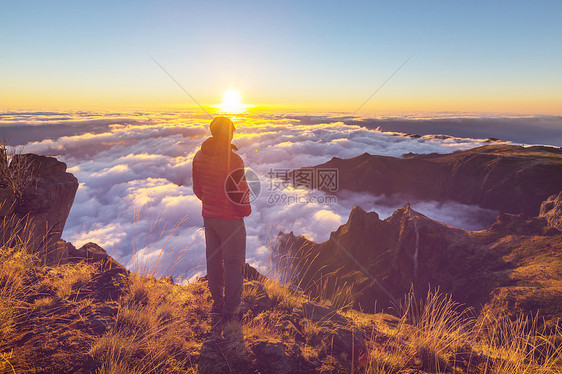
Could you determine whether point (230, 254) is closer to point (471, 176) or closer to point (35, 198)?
point (35, 198)

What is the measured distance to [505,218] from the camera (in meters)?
25.4

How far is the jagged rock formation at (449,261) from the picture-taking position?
1780 cm

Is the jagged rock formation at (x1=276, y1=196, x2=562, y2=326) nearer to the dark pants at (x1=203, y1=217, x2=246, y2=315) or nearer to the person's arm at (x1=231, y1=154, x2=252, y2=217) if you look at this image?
the dark pants at (x1=203, y1=217, x2=246, y2=315)

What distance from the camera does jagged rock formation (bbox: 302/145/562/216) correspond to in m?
94.2

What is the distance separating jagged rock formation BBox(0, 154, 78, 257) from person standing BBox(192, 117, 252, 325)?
3.95 meters

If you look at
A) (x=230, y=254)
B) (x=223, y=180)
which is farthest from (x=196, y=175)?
(x=230, y=254)

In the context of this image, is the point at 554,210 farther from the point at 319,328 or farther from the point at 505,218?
the point at 319,328

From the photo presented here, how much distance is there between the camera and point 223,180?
11.0 feet

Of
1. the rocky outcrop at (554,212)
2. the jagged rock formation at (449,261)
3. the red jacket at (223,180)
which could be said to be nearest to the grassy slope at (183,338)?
the red jacket at (223,180)

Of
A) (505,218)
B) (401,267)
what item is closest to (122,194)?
(401,267)

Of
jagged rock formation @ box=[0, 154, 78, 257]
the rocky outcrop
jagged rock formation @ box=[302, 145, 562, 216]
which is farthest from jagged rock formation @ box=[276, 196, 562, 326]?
jagged rock formation @ box=[302, 145, 562, 216]

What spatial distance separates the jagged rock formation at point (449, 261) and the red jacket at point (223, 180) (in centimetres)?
238

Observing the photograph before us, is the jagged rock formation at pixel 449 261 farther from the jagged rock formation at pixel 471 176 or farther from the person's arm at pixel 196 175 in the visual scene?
the jagged rock formation at pixel 471 176

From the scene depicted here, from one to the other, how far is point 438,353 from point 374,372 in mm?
969
